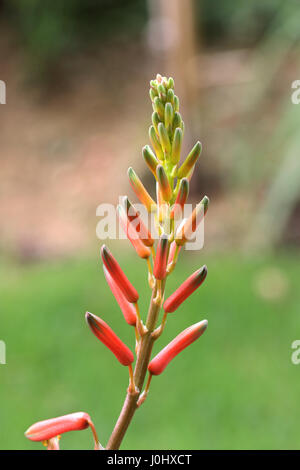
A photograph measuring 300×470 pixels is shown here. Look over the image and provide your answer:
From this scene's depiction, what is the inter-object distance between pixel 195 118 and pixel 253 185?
0.55 m

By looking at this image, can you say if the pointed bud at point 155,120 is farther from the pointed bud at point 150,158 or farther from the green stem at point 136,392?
the green stem at point 136,392

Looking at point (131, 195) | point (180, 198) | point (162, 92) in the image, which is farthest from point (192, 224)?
point (131, 195)

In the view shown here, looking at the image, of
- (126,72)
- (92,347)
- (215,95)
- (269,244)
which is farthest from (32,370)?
(126,72)

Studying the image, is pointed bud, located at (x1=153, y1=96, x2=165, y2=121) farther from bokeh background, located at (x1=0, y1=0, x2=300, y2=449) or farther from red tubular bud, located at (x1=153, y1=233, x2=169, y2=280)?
bokeh background, located at (x1=0, y1=0, x2=300, y2=449)

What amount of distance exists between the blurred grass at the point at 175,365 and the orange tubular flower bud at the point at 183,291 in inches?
75.0

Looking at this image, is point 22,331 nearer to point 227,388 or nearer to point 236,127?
point 227,388

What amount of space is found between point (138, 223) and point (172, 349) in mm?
110

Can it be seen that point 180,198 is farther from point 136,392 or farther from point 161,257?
point 136,392

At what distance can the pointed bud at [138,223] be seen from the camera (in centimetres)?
57

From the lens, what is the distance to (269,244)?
3.68 meters

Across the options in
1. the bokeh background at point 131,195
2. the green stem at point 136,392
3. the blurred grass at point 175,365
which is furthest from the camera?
the bokeh background at point 131,195

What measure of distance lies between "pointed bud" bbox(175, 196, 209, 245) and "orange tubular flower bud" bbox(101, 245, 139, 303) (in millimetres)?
56

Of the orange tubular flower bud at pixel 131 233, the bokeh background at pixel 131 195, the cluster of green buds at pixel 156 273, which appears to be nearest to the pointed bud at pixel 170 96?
the cluster of green buds at pixel 156 273

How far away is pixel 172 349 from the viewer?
1.89 feet
